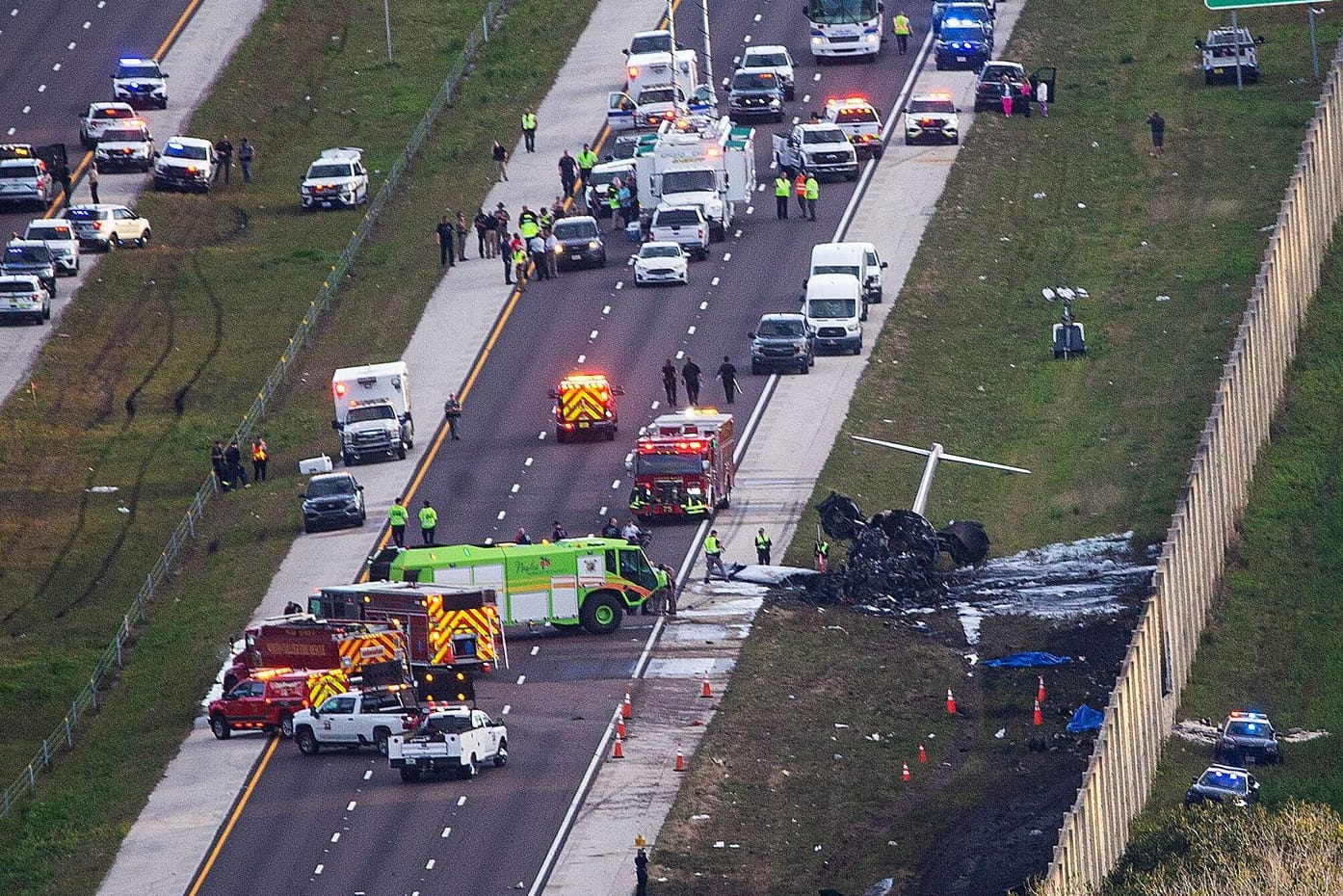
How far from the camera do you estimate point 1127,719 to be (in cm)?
6562

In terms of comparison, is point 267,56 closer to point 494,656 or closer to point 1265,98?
point 1265,98

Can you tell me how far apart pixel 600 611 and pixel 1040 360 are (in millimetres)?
25105

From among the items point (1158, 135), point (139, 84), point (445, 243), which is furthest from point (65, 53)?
point (1158, 135)

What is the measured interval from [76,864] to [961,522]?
25916 millimetres

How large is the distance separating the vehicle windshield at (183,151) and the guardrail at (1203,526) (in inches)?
1584

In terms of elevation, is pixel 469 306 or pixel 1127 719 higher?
pixel 1127 719

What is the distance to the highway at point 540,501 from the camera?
220 feet

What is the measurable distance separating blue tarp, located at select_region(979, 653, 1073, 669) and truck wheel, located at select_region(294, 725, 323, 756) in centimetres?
1596

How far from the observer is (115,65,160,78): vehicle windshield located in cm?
12356

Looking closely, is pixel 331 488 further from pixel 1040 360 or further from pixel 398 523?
pixel 1040 360

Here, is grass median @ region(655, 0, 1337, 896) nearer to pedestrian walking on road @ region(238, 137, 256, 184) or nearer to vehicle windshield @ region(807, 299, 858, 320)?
vehicle windshield @ region(807, 299, 858, 320)

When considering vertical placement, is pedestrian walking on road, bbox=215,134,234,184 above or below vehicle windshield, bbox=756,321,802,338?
below

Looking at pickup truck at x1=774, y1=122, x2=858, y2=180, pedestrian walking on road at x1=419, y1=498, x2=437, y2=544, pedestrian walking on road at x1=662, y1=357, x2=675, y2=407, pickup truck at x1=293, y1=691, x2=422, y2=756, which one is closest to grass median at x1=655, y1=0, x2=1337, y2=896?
pickup truck at x1=774, y1=122, x2=858, y2=180

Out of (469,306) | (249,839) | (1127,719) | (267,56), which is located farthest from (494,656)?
(267,56)
